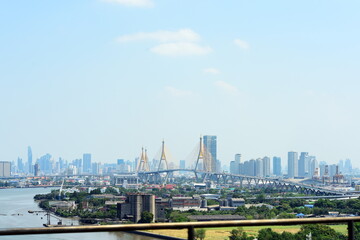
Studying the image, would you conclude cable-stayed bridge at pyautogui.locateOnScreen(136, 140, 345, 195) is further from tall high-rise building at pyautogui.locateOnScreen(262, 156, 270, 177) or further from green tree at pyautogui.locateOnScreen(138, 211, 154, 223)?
green tree at pyautogui.locateOnScreen(138, 211, 154, 223)

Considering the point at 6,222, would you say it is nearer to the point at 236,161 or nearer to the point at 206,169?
the point at 206,169

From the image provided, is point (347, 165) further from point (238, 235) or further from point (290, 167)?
point (238, 235)

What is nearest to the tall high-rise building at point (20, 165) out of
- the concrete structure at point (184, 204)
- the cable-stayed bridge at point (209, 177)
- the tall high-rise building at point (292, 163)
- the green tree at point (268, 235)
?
the tall high-rise building at point (292, 163)

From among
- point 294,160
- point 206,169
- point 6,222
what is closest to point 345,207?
point 6,222

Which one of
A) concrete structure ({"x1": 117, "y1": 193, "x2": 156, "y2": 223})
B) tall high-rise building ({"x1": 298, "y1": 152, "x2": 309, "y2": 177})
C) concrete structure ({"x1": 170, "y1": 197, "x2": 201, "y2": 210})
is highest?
tall high-rise building ({"x1": 298, "y1": 152, "x2": 309, "y2": 177})

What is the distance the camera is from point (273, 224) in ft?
3.19

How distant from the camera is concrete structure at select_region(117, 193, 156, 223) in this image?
16500mm

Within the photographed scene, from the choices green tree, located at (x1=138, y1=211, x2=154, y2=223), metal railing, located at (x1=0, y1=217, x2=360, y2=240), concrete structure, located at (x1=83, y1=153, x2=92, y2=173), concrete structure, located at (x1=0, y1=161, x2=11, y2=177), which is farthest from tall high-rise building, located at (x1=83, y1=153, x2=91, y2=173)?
metal railing, located at (x1=0, y1=217, x2=360, y2=240)

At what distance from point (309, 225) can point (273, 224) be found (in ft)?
0.35

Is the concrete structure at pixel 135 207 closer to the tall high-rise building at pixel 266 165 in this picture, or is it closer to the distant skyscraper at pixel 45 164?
the tall high-rise building at pixel 266 165

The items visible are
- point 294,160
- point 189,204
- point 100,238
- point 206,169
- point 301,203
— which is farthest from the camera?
point 294,160

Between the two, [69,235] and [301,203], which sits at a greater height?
[69,235]

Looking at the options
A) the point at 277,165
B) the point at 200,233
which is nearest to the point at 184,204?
the point at 200,233

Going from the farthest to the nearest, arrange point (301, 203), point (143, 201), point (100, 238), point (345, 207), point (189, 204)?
point (189, 204), point (301, 203), point (345, 207), point (143, 201), point (100, 238)
